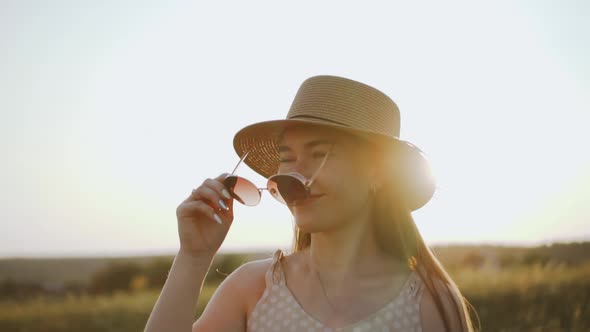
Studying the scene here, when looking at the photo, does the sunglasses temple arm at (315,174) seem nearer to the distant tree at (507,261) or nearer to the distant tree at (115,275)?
the distant tree at (507,261)

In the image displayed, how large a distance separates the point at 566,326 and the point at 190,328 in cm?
709

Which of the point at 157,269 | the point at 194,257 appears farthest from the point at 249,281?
→ the point at 157,269

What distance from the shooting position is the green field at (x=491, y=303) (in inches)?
359

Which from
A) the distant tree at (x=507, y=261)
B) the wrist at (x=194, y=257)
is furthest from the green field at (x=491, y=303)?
the wrist at (x=194, y=257)

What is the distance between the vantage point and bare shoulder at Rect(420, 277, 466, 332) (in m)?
3.50

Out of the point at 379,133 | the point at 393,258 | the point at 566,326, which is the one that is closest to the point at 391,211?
the point at 393,258

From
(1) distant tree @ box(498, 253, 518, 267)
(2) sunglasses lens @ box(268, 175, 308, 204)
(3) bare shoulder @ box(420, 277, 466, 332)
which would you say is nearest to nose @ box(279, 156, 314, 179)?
(2) sunglasses lens @ box(268, 175, 308, 204)

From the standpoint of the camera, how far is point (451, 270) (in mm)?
12289

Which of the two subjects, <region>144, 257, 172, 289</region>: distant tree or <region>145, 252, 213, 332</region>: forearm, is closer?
<region>145, 252, 213, 332</region>: forearm

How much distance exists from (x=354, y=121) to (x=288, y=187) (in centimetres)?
61

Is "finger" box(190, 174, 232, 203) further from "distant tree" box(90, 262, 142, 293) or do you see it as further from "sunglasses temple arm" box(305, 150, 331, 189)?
"distant tree" box(90, 262, 142, 293)

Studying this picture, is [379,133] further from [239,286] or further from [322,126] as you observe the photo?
[239,286]

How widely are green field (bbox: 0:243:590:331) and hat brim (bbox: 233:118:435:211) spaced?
5300mm

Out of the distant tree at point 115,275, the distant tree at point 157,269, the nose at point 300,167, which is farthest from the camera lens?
the distant tree at point 115,275
